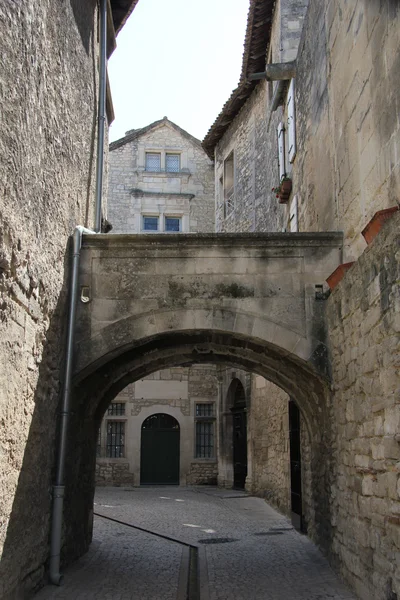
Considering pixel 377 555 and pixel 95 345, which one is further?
pixel 95 345

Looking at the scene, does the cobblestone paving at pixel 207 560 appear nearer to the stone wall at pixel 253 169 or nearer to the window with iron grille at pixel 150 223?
the stone wall at pixel 253 169

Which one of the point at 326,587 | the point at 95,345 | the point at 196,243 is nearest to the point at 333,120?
the point at 196,243

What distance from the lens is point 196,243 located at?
686cm

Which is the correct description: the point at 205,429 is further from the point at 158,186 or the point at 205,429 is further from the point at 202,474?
the point at 158,186

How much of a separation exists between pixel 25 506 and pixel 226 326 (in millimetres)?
2601

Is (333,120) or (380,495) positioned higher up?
(333,120)

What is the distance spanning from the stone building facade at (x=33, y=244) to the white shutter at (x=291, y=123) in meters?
4.14

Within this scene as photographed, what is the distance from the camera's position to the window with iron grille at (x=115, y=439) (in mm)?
18062

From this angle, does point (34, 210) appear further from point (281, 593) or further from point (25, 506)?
point (281, 593)

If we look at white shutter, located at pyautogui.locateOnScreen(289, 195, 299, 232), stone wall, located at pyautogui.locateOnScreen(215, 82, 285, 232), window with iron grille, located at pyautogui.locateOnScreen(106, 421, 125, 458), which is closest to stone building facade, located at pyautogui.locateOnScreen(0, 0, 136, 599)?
white shutter, located at pyautogui.locateOnScreen(289, 195, 299, 232)

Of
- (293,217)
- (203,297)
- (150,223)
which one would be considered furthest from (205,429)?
(203,297)

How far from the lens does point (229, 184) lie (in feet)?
60.6

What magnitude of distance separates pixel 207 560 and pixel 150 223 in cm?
1434

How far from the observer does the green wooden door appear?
18.1 meters
